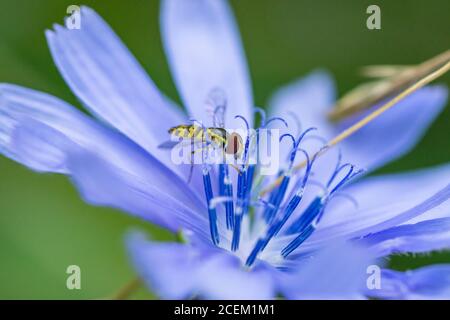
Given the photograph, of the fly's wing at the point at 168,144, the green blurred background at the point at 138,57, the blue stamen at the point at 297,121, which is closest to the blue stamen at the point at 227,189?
the fly's wing at the point at 168,144

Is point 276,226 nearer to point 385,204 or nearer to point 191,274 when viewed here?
point 385,204

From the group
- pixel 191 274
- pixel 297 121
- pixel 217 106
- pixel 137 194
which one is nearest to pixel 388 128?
pixel 297 121

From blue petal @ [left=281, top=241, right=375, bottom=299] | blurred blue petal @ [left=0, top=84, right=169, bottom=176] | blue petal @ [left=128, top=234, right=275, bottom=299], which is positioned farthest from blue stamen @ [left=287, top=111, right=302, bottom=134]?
blue petal @ [left=281, top=241, right=375, bottom=299]

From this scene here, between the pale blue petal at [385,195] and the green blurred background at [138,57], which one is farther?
the green blurred background at [138,57]

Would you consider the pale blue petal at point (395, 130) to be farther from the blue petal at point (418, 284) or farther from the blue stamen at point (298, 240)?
the blue petal at point (418, 284)

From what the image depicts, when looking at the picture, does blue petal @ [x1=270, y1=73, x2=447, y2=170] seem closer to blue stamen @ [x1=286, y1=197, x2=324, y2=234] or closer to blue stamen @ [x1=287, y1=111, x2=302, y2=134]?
blue stamen @ [x1=287, y1=111, x2=302, y2=134]

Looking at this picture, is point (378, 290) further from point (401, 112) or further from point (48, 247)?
point (48, 247)
